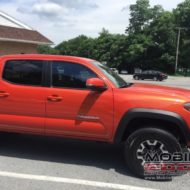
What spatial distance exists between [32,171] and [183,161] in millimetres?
2263

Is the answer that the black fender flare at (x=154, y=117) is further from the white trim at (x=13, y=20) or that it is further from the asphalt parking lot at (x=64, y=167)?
the white trim at (x=13, y=20)

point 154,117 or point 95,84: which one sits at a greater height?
point 95,84

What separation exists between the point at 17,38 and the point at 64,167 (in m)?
15.8

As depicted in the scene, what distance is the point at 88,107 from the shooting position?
5586 mm

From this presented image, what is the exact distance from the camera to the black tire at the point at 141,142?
520cm

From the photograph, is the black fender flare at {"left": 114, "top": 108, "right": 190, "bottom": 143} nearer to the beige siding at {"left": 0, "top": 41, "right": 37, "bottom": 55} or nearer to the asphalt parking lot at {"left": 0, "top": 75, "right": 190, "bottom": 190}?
the asphalt parking lot at {"left": 0, "top": 75, "right": 190, "bottom": 190}

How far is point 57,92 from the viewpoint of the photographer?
18.9 ft

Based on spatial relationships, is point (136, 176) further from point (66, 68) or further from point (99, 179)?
point (66, 68)

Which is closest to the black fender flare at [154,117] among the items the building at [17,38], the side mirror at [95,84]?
the side mirror at [95,84]

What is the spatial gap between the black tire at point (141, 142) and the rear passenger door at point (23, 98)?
1479 mm

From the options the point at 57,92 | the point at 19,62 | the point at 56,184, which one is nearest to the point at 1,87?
the point at 19,62

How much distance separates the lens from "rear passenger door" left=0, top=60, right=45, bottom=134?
586 cm

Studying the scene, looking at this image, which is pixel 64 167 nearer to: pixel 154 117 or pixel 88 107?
pixel 88 107

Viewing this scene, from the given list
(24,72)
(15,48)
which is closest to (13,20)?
(15,48)
